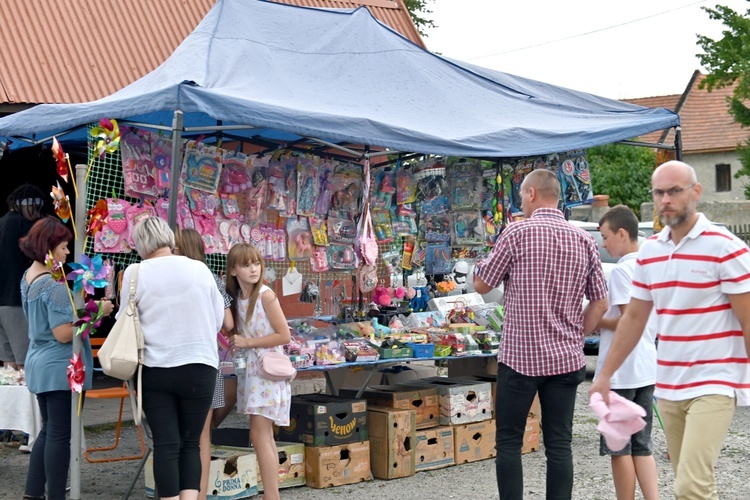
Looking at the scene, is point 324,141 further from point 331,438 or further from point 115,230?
point 331,438

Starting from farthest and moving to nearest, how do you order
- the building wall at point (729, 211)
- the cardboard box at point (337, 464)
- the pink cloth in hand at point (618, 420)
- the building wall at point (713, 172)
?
1. the building wall at point (713, 172)
2. the building wall at point (729, 211)
3. the cardboard box at point (337, 464)
4. the pink cloth in hand at point (618, 420)

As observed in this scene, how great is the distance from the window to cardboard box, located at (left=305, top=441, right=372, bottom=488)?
33.6 metres

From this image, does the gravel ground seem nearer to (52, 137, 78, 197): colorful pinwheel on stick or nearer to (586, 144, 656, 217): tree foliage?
(52, 137, 78, 197): colorful pinwheel on stick

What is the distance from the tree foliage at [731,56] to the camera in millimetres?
20953

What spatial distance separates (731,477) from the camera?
6598 mm

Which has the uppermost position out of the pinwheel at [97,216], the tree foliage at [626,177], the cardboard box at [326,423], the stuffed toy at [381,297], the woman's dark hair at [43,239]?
Answer: the tree foliage at [626,177]

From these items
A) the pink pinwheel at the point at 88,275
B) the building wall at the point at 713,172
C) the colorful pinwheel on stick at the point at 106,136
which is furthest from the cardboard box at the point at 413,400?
the building wall at the point at 713,172

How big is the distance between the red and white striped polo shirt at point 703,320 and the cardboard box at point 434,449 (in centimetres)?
312

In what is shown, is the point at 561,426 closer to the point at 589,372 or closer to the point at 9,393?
the point at 9,393

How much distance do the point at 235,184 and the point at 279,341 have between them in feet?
4.96

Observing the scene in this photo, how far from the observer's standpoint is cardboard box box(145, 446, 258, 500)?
5.81 metres

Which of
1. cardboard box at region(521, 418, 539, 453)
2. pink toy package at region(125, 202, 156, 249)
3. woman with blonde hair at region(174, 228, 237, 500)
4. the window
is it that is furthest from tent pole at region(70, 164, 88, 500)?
the window

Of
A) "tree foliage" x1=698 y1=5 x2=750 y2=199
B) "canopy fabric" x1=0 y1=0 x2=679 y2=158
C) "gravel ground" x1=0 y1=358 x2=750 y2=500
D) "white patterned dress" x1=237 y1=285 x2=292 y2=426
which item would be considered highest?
"tree foliage" x1=698 y1=5 x2=750 y2=199

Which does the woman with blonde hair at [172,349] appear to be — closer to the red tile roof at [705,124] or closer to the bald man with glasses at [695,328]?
the bald man with glasses at [695,328]
